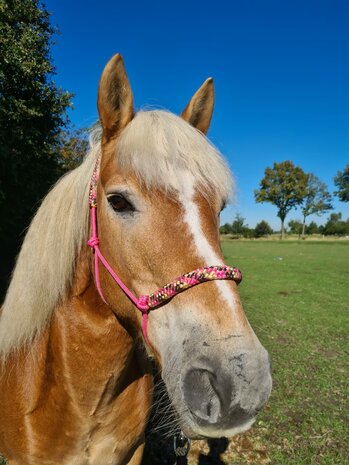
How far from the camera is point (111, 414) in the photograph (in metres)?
2.03

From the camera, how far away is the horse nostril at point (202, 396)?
1.18 metres

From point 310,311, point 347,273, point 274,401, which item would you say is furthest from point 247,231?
point 274,401

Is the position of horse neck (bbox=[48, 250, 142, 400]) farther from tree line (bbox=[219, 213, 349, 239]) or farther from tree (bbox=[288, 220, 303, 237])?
tree (bbox=[288, 220, 303, 237])

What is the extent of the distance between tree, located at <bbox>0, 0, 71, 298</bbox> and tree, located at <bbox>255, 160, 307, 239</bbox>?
58.6 metres

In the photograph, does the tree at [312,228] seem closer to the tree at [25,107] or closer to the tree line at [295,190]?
the tree line at [295,190]

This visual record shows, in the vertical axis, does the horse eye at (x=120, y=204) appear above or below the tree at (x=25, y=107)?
below

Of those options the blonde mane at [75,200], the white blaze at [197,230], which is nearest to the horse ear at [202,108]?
the blonde mane at [75,200]

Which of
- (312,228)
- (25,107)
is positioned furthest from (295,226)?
(25,107)

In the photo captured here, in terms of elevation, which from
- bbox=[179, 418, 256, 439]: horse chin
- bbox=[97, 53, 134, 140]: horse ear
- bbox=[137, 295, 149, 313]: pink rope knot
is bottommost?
bbox=[179, 418, 256, 439]: horse chin

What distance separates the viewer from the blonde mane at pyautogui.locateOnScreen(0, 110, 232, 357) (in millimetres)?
Result: 1553

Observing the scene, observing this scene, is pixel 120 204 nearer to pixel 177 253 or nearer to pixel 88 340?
pixel 177 253

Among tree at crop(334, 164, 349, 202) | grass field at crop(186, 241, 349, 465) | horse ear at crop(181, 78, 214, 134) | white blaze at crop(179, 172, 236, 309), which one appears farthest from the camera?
tree at crop(334, 164, 349, 202)

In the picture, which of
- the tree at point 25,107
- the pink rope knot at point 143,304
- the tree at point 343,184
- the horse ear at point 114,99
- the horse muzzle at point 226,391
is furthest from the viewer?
the tree at point 343,184

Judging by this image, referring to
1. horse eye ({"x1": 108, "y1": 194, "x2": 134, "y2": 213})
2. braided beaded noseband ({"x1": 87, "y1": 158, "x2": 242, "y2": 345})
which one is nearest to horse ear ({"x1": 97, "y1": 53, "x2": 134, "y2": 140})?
horse eye ({"x1": 108, "y1": 194, "x2": 134, "y2": 213})
